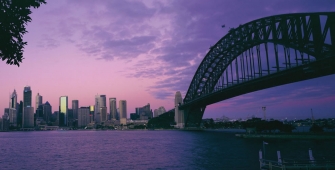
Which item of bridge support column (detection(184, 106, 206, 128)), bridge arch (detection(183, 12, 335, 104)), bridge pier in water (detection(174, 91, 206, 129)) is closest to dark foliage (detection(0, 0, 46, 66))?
bridge arch (detection(183, 12, 335, 104))

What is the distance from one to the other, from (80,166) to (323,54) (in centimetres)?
4188

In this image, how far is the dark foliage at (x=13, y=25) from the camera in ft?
33.1

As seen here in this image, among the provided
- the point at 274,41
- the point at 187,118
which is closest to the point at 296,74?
the point at 274,41

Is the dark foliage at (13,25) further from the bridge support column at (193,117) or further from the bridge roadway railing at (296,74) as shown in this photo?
the bridge support column at (193,117)

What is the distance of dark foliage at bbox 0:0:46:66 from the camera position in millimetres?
10078

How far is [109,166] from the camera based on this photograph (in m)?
39.8

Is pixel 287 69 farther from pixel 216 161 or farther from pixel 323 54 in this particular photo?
pixel 216 161

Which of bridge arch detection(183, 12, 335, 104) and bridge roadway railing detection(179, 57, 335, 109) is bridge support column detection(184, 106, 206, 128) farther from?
bridge roadway railing detection(179, 57, 335, 109)

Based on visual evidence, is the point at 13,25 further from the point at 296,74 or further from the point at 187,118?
the point at 187,118

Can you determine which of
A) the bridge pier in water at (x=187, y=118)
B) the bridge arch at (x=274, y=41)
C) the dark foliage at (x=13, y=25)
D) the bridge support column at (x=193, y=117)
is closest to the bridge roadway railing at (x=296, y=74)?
the bridge arch at (x=274, y=41)

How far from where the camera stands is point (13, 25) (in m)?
10.4

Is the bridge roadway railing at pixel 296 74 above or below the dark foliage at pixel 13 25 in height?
above

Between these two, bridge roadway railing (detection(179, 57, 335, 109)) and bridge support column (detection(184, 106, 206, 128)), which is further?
bridge support column (detection(184, 106, 206, 128))

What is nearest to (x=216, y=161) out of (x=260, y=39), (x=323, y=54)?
(x=323, y=54)
